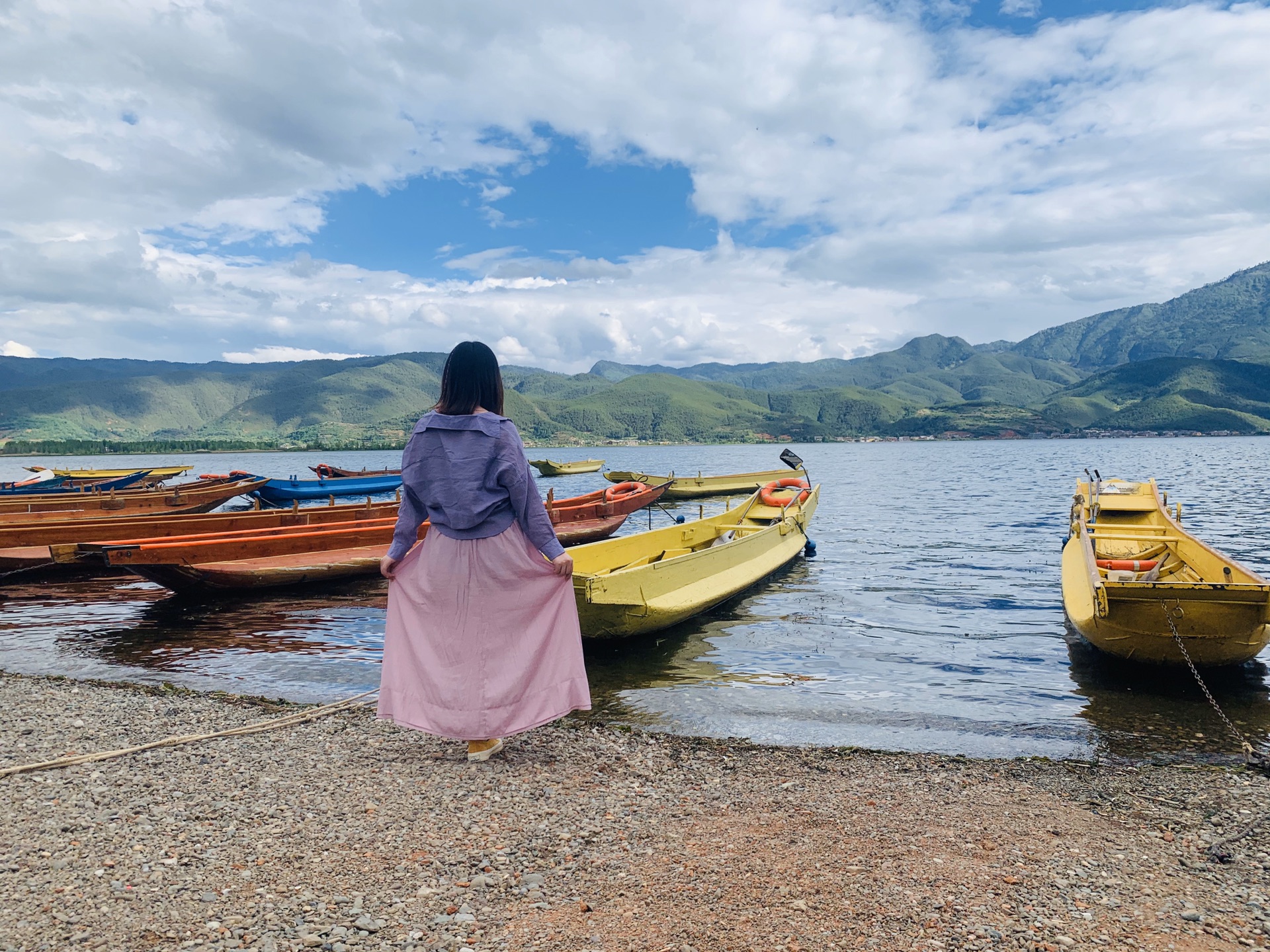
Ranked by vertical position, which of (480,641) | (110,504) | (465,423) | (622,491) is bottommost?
(110,504)

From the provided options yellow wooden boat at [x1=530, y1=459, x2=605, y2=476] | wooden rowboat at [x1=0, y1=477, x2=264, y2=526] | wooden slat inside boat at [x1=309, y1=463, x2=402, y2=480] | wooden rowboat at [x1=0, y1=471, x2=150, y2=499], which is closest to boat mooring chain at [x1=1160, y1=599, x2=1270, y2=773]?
wooden rowboat at [x1=0, y1=477, x2=264, y2=526]

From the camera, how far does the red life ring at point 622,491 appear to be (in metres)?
28.2

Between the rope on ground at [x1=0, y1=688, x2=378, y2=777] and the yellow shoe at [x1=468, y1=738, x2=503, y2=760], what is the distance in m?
2.40

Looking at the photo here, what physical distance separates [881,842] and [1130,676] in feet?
24.6

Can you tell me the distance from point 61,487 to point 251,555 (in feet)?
99.6

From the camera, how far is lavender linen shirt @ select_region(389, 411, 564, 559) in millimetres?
5590

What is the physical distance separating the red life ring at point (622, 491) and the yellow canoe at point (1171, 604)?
56.5 feet

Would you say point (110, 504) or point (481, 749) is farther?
point (110, 504)

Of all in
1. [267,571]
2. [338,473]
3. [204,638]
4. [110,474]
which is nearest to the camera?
[204,638]

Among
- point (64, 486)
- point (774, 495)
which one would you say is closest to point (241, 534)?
point (774, 495)

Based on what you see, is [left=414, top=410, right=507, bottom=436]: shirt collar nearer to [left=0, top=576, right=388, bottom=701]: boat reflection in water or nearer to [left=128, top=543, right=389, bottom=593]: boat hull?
[left=0, top=576, right=388, bottom=701]: boat reflection in water

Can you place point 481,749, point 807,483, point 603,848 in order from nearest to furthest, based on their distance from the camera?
point 603,848 < point 481,749 < point 807,483

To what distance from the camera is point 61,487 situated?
39.1 m

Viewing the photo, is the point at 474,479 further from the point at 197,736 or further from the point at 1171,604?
the point at 1171,604
